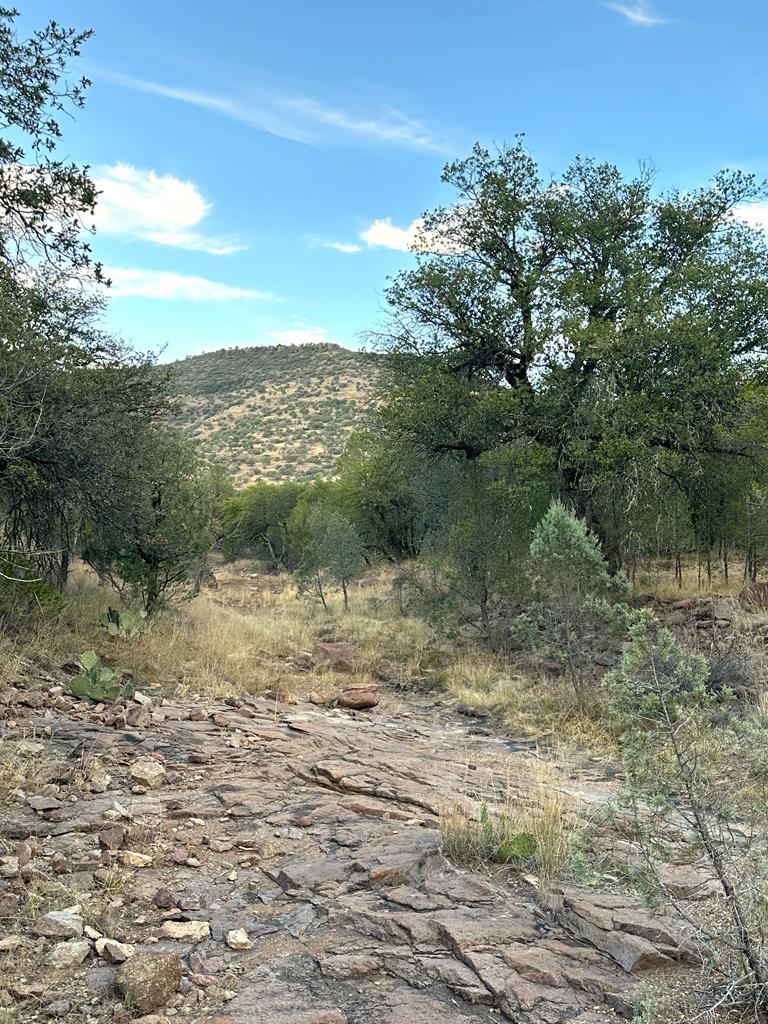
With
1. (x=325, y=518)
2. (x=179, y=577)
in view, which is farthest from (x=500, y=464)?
(x=325, y=518)

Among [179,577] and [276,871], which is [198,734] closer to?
[276,871]

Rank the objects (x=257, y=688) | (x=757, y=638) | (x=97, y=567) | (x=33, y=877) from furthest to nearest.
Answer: (x=97, y=567) < (x=757, y=638) < (x=257, y=688) < (x=33, y=877)

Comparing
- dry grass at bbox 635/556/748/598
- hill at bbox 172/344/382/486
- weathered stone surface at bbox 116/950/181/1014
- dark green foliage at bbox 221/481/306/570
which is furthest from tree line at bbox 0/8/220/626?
hill at bbox 172/344/382/486

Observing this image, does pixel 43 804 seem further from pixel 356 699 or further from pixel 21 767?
pixel 356 699

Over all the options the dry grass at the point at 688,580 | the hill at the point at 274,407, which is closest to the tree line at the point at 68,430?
the dry grass at the point at 688,580

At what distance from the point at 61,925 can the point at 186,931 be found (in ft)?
1.82

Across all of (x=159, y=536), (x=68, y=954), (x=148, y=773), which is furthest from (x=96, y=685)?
(x=159, y=536)

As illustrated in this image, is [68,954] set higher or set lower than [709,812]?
lower

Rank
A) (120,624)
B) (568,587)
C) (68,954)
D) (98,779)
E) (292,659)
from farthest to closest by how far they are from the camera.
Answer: (292,659), (568,587), (120,624), (98,779), (68,954)

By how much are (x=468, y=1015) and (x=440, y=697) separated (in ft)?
30.3

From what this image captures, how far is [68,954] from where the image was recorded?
3123 mm

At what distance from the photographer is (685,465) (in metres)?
15.2

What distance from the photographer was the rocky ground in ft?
9.69

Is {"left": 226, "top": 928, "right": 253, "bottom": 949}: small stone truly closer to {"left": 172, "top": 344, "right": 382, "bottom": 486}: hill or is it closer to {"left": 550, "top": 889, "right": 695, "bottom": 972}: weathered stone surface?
{"left": 550, "top": 889, "right": 695, "bottom": 972}: weathered stone surface
